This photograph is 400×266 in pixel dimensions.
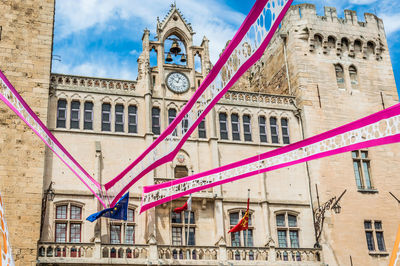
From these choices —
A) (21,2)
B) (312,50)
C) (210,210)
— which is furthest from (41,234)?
(312,50)

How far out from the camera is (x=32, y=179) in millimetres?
22750

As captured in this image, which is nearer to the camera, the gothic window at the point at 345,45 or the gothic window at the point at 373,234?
the gothic window at the point at 373,234

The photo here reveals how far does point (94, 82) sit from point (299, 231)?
485 inches

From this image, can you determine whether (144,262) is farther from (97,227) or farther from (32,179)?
(32,179)

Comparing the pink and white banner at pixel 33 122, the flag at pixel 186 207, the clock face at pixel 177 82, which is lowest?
the flag at pixel 186 207

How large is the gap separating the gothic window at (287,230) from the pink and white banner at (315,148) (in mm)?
6752

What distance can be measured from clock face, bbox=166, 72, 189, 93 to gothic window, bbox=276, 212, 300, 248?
793 centimetres

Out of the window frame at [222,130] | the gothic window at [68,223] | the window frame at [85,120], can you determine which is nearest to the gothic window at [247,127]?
the window frame at [222,130]

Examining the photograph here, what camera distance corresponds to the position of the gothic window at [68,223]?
75.5 feet

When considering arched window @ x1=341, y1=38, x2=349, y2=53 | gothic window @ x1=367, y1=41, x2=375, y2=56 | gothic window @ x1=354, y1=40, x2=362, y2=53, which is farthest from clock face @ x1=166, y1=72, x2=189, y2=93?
gothic window @ x1=367, y1=41, x2=375, y2=56

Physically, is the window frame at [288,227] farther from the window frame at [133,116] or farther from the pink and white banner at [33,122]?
the pink and white banner at [33,122]

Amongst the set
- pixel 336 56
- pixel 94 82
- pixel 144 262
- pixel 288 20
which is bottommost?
pixel 144 262

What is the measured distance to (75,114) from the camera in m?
25.2

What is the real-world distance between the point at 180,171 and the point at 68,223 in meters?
5.82
